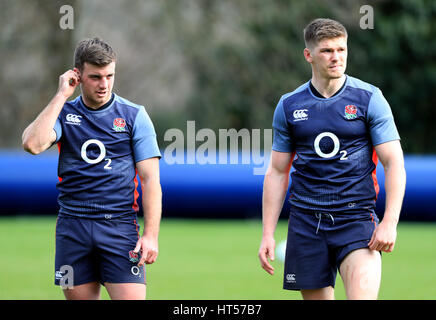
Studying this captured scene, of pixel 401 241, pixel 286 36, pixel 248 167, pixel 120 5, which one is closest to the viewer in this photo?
pixel 401 241

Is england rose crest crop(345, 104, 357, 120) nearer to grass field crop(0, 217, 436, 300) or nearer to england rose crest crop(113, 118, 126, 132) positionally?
england rose crest crop(113, 118, 126, 132)

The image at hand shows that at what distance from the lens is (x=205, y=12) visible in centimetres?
2456

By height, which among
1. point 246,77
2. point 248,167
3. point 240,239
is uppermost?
point 246,77

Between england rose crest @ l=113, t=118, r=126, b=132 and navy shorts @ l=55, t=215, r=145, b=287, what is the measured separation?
60 centimetres

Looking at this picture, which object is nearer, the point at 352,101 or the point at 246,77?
the point at 352,101

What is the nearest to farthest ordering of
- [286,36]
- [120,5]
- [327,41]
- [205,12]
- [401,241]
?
[327,41], [401,241], [286,36], [205,12], [120,5]

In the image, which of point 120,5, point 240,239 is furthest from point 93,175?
point 120,5

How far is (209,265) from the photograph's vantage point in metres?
10.3

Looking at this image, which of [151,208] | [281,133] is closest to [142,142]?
[151,208]

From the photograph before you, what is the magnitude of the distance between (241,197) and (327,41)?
398 inches

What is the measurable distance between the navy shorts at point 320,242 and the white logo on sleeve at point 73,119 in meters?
1.59

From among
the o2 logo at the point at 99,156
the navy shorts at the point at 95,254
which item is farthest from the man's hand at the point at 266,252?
the o2 logo at the point at 99,156

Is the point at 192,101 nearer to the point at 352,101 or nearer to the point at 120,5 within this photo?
the point at 120,5

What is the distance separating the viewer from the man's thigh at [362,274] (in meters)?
4.96
